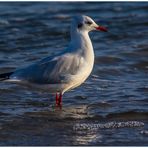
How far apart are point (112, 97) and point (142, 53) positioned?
3143mm

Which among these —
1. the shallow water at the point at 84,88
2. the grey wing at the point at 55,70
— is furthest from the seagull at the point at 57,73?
the shallow water at the point at 84,88

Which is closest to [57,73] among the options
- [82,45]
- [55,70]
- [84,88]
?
[55,70]

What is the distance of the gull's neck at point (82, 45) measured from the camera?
29.2 ft

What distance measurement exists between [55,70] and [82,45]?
0.57 m

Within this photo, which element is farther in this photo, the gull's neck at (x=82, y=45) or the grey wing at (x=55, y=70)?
the gull's neck at (x=82, y=45)

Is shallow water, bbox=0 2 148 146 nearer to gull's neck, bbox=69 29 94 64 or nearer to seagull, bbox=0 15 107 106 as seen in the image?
seagull, bbox=0 15 107 106

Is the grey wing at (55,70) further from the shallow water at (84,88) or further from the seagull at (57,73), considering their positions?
the shallow water at (84,88)

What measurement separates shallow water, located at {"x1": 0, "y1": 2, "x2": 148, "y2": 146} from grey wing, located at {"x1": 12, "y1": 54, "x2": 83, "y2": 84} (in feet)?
1.48

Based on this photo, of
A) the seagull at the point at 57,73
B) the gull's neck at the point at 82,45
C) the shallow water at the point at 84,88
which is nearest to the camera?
the shallow water at the point at 84,88

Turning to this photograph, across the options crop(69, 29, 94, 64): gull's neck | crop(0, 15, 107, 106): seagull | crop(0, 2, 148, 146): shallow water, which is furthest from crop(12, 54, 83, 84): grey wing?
crop(0, 2, 148, 146): shallow water

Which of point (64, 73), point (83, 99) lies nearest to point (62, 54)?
point (64, 73)

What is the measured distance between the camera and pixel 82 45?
9.01 m

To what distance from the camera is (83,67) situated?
8.78 meters

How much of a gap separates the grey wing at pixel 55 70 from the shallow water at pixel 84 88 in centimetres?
45
